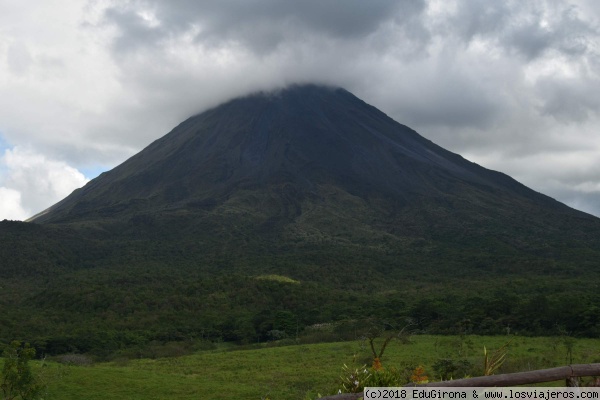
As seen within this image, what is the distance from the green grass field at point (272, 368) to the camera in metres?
19.7

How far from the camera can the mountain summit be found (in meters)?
105

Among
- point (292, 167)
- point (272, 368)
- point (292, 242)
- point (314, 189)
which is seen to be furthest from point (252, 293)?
point (292, 167)

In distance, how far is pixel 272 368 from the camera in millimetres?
25625

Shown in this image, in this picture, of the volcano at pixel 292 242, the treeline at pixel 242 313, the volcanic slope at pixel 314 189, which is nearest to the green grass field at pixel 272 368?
the treeline at pixel 242 313

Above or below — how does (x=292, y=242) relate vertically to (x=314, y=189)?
below

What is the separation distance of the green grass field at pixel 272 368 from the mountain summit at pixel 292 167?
6577 cm

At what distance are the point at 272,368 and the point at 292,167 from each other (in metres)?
90.7

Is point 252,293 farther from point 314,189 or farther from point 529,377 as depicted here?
point 314,189

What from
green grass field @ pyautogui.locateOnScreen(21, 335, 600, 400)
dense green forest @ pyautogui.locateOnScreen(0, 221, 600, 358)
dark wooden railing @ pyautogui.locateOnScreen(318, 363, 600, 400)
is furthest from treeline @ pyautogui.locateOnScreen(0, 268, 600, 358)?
dark wooden railing @ pyautogui.locateOnScreen(318, 363, 600, 400)

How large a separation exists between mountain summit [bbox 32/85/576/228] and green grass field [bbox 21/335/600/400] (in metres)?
65.8

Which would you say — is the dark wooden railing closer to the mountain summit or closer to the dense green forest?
the dense green forest

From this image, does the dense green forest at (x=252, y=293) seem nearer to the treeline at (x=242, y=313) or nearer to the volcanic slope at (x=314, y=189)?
the treeline at (x=242, y=313)

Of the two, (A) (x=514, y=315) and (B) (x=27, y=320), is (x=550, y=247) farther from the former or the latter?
(B) (x=27, y=320)

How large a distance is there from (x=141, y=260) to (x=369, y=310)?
39052mm
